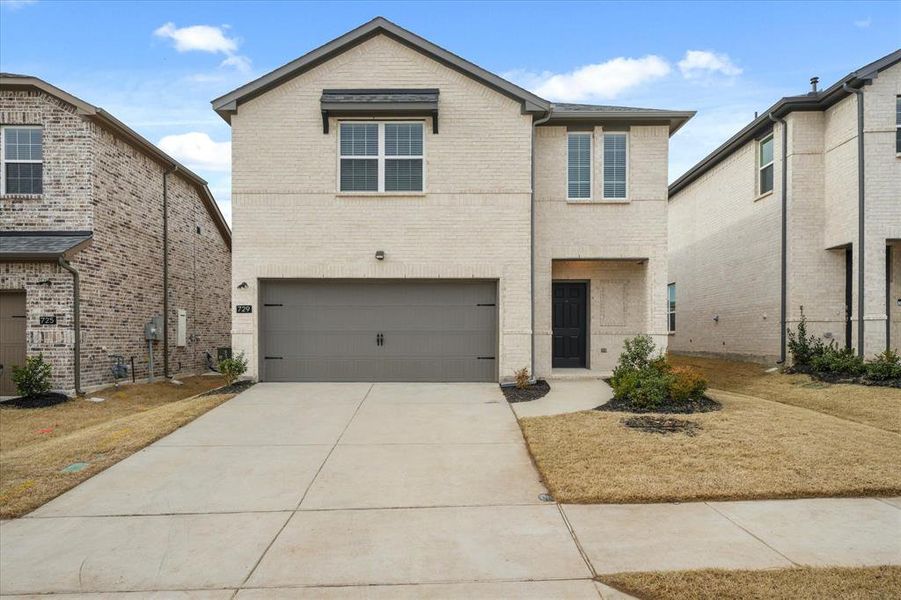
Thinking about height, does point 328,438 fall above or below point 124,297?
below

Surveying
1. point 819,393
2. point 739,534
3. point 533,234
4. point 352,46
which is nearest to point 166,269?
point 352,46

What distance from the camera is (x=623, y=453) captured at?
650 centimetres

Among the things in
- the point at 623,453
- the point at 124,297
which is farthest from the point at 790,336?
the point at 124,297

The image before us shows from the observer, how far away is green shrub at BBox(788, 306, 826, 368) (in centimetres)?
1301

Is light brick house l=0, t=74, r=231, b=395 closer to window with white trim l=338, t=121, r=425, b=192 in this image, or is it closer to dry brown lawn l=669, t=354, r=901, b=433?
window with white trim l=338, t=121, r=425, b=192

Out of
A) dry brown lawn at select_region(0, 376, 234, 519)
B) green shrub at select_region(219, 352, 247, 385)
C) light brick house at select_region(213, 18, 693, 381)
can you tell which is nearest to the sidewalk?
dry brown lawn at select_region(0, 376, 234, 519)

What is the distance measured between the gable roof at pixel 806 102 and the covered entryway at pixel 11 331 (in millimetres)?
19069

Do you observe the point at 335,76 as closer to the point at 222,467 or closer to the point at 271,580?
the point at 222,467

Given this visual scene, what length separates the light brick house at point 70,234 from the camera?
11.8m

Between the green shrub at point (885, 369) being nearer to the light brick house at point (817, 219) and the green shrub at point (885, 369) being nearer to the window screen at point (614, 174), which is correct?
the light brick house at point (817, 219)

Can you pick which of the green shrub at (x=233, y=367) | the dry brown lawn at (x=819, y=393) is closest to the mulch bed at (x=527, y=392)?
the dry brown lawn at (x=819, y=393)

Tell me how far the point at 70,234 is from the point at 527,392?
1112 cm

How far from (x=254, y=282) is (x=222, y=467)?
5.82 m

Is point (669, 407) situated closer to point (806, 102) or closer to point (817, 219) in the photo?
point (817, 219)
